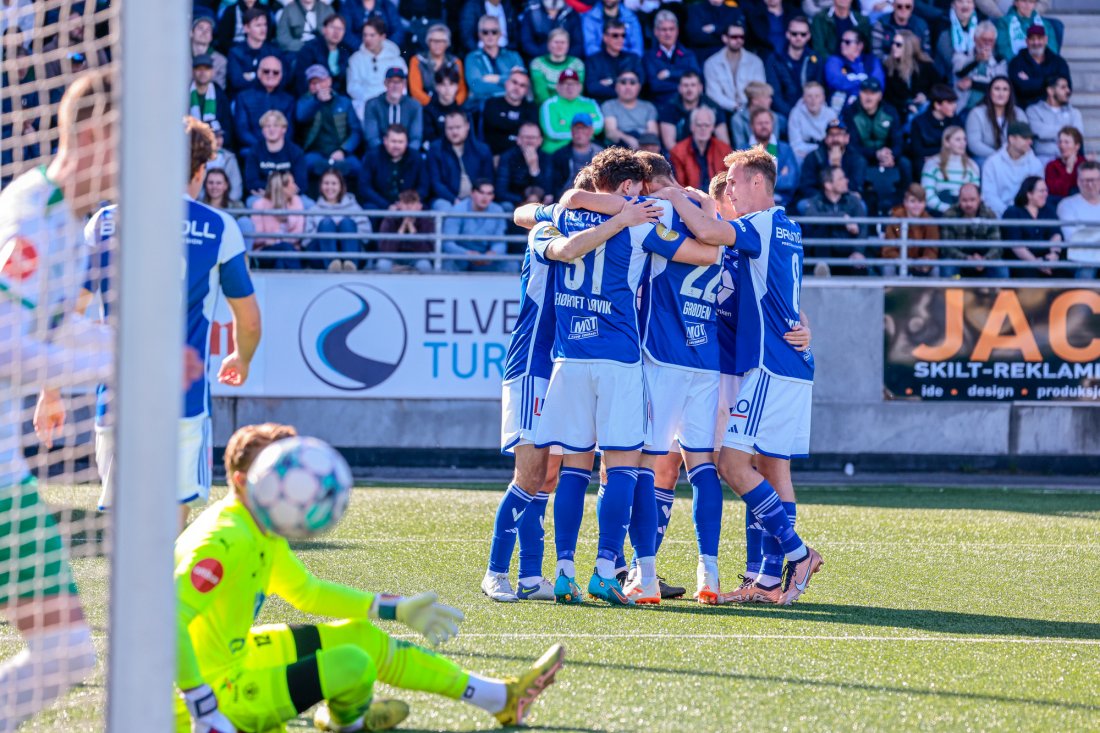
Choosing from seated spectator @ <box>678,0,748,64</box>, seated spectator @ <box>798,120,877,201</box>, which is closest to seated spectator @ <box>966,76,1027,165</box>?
seated spectator @ <box>798,120,877,201</box>

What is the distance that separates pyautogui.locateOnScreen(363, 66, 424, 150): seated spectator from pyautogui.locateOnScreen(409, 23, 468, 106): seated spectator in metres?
0.40

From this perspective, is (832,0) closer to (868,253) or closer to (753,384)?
(868,253)

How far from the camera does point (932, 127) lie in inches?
652

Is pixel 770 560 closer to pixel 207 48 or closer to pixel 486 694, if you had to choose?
pixel 486 694

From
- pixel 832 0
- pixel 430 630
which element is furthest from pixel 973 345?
pixel 430 630

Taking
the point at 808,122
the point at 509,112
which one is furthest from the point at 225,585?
the point at 808,122

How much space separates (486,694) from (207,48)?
12492 millimetres

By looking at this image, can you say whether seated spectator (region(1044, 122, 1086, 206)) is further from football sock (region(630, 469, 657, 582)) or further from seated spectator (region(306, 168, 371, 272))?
football sock (region(630, 469, 657, 582))

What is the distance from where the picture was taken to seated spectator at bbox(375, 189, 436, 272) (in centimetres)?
1516

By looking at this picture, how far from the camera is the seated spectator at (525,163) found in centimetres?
1545

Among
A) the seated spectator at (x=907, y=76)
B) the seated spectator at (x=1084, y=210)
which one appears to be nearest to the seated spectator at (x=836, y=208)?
the seated spectator at (x=907, y=76)

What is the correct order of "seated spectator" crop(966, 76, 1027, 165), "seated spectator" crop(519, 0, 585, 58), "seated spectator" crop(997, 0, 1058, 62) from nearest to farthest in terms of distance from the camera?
1. "seated spectator" crop(519, 0, 585, 58)
2. "seated spectator" crop(966, 76, 1027, 165)
3. "seated spectator" crop(997, 0, 1058, 62)

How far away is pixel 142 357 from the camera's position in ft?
11.0

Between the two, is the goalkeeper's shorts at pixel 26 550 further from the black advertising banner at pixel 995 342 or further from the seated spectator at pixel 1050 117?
the seated spectator at pixel 1050 117
